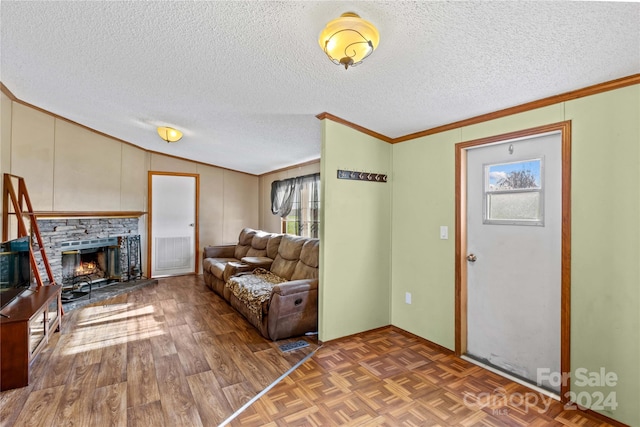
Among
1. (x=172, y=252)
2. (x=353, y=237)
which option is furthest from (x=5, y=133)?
(x=353, y=237)

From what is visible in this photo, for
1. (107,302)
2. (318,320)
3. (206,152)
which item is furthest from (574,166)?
(107,302)

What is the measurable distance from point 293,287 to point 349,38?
2234 millimetres

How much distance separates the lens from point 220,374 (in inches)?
92.1

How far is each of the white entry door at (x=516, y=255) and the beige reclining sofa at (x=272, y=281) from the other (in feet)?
5.10

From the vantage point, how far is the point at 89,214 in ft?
13.9

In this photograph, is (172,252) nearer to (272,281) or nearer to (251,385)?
(272,281)

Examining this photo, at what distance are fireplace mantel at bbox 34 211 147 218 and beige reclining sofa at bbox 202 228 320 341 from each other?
4.38 feet

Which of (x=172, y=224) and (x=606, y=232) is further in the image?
(x=172, y=224)

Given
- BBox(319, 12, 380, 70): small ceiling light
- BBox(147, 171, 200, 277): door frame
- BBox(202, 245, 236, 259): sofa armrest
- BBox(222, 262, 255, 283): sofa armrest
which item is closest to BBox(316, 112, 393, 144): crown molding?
BBox(319, 12, 380, 70): small ceiling light

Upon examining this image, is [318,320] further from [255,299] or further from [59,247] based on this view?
[59,247]

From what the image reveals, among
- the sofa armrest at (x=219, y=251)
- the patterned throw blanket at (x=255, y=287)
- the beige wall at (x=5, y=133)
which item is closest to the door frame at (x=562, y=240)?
the patterned throw blanket at (x=255, y=287)

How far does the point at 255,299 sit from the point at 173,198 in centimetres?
355

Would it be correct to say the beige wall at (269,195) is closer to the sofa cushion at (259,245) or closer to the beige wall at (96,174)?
the beige wall at (96,174)

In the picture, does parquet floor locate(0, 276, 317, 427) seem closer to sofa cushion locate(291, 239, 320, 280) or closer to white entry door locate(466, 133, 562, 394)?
sofa cushion locate(291, 239, 320, 280)
